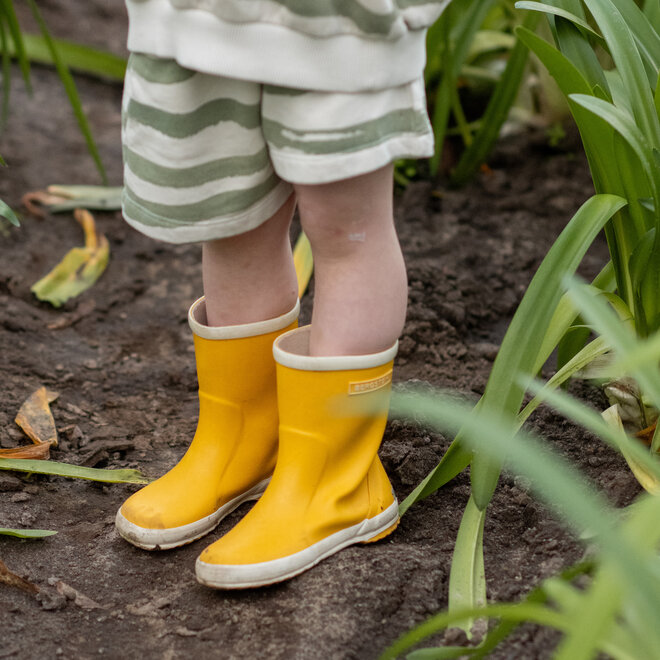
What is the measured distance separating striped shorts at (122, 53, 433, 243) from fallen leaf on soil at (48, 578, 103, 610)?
0.44 m

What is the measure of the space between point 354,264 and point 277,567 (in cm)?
37

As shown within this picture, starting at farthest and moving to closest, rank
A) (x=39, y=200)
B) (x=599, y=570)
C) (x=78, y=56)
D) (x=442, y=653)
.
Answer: (x=78, y=56) → (x=39, y=200) → (x=442, y=653) → (x=599, y=570)

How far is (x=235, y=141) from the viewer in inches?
36.0

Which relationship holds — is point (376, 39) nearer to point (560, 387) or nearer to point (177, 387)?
point (560, 387)

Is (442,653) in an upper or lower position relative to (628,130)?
lower

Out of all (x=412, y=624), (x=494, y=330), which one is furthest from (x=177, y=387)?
(x=412, y=624)

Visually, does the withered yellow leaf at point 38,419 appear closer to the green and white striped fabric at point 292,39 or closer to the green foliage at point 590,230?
the green foliage at point 590,230

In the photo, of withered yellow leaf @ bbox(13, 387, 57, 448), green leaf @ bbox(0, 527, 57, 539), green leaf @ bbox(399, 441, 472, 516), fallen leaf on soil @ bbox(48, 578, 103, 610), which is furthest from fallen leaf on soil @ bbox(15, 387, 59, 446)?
green leaf @ bbox(399, 441, 472, 516)

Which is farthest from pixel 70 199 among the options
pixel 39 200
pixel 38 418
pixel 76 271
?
pixel 38 418

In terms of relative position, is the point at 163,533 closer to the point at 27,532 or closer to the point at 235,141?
the point at 27,532

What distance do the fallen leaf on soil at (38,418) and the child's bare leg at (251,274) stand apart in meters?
0.39

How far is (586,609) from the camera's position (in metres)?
0.54

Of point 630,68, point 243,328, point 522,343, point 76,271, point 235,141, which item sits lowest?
point 76,271

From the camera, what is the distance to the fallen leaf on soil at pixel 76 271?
1.84 m
